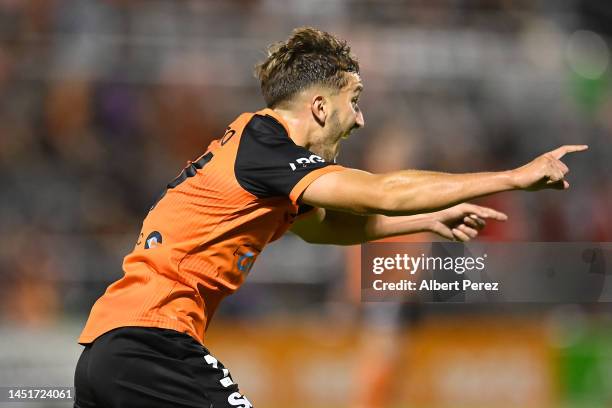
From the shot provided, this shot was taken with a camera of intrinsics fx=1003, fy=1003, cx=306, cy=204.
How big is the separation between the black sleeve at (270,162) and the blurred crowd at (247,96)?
5.59 m

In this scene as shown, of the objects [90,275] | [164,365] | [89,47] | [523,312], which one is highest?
[89,47]

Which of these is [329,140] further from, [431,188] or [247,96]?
[247,96]

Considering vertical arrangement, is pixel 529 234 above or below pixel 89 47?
below

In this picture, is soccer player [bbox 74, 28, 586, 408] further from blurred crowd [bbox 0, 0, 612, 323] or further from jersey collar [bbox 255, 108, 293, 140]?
blurred crowd [bbox 0, 0, 612, 323]

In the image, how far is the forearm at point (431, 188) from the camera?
11.2 ft

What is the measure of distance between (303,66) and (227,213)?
0.75 m

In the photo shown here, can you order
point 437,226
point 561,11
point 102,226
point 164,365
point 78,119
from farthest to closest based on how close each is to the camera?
point 561,11, point 78,119, point 102,226, point 437,226, point 164,365

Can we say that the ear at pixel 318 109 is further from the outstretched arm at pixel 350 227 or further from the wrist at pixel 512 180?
the wrist at pixel 512 180

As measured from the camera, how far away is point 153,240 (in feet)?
12.2

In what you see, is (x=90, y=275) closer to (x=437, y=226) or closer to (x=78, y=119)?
(x=78, y=119)

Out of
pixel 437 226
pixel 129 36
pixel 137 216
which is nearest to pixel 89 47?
pixel 129 36

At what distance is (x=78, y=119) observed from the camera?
10.3 m

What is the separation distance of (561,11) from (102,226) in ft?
19.0

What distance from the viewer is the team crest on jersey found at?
3.70 metres
